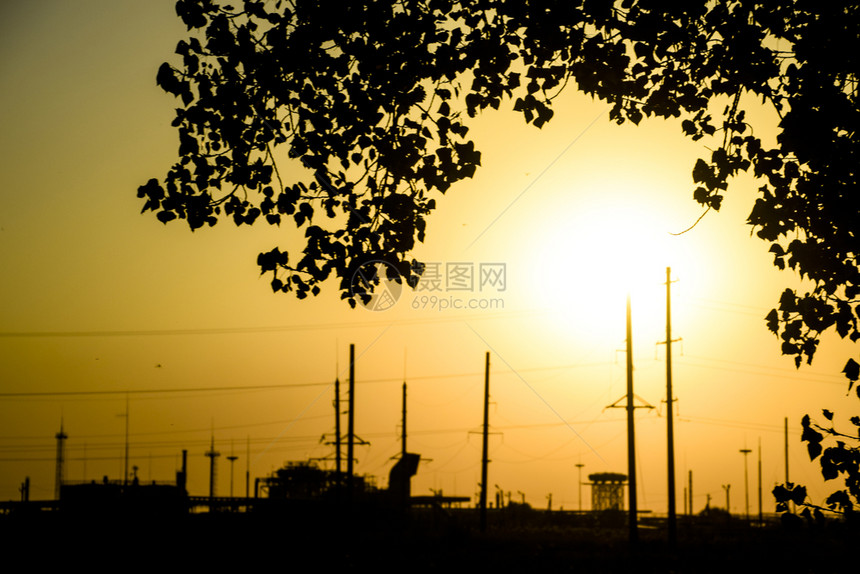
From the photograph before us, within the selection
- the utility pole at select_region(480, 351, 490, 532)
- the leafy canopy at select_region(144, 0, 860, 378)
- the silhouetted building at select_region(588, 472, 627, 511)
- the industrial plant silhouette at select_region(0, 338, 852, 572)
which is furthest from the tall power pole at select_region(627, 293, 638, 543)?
the silhouetted building at select_region(588, 472, 627, 511)

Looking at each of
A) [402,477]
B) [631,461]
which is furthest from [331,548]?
[402,477]

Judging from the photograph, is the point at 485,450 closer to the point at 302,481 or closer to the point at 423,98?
the point at 302,481

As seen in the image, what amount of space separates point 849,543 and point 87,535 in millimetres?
40497

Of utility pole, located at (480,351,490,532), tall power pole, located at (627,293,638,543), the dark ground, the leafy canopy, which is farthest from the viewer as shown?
utility pole, located at (480,351,490,532)

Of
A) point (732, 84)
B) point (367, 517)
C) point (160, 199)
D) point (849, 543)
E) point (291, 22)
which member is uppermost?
point (291, 22)

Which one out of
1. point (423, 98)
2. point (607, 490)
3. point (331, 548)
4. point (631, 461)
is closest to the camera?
point (423, 98)

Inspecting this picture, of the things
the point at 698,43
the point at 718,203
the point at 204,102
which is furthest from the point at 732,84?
the point at 204,102

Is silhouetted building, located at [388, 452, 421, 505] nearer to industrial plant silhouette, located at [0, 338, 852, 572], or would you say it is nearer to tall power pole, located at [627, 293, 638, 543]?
industrial plant silhouette, located at [0, 338, 852, 572]

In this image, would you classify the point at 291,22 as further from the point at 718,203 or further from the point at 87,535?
the point at 87,535

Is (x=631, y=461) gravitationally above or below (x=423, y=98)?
below

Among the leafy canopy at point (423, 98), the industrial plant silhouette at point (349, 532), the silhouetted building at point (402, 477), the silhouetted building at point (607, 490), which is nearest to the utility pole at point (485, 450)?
the industrial plant silhouette at point (349, 532)

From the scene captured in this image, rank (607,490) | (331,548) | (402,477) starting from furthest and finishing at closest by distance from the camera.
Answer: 1. (607,490)
2. (402,477)
3. (331,548)

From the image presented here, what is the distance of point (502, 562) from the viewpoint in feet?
104

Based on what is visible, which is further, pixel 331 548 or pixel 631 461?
pixel 331 548
